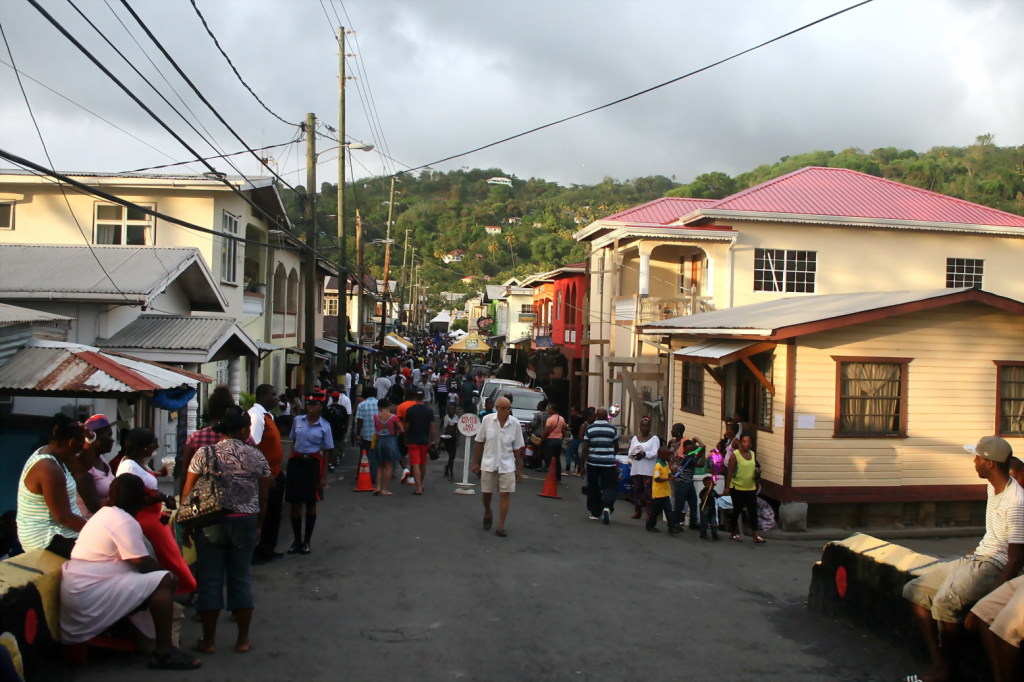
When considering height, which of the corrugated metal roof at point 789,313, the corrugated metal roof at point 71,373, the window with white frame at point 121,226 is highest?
the window with white frame at point 121,226

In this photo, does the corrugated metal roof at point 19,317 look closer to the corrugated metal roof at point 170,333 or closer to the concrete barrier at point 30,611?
the concrete barrier at point 30,611

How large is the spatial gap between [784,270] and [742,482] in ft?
48.5

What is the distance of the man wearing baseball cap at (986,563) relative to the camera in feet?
19.5

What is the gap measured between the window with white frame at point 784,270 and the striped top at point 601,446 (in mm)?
13844

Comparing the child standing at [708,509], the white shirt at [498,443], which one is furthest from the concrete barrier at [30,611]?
the child standing at [708,509]

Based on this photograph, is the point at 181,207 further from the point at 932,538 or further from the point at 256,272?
the point at 932,538

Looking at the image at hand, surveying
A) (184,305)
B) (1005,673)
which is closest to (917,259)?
(184,305)

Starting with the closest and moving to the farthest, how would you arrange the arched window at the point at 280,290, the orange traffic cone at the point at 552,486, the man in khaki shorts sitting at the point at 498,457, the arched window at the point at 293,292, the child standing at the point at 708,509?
1. the man in khaki shorts sitting at the point at 498,457
2. the child standing at the point at 708,509
3. the orange traffic cone at the point at 552,486
4. the arched window at the point at 280,290
5. the arched window at the point at 293,292

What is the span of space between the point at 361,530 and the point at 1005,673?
25.9 feet

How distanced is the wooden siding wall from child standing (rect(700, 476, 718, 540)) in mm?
1804

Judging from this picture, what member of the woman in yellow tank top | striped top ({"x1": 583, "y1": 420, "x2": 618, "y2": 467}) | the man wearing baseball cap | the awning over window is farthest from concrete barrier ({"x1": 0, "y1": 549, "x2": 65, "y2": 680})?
the awning over window

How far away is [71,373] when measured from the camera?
858cm

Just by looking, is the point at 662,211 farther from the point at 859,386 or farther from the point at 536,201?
the point at 536,201

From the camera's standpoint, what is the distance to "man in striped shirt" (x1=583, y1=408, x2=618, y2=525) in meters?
13.0
